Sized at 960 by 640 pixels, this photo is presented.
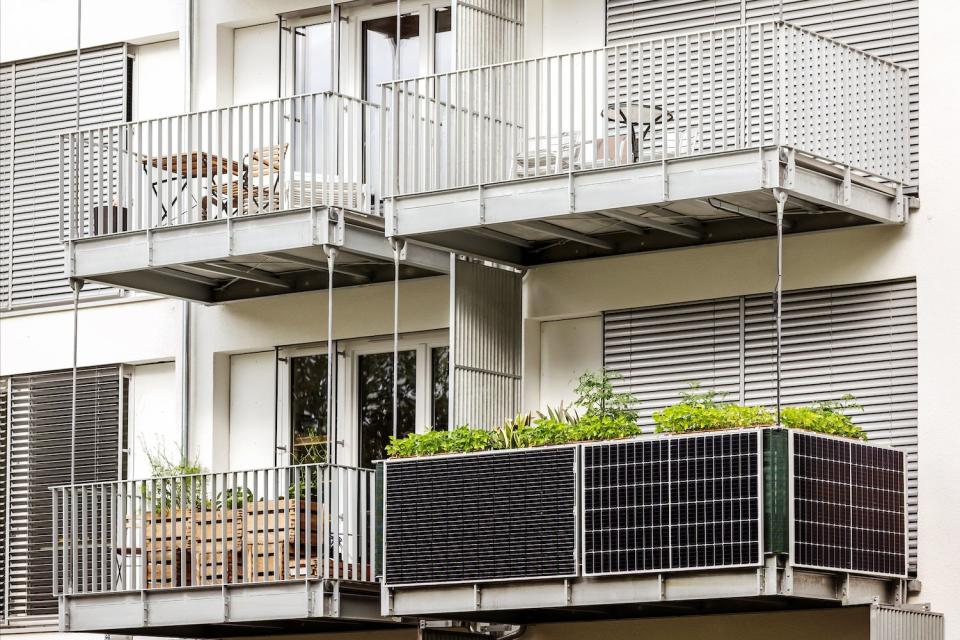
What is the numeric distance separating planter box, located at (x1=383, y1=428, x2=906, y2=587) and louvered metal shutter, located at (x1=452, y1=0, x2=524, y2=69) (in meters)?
4.64

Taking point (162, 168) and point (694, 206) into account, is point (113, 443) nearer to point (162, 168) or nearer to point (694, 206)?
point (162, 168)

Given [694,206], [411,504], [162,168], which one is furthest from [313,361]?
[694,206]

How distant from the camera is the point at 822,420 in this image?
18.5 meters

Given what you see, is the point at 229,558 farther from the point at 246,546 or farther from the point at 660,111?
the point at 660,111

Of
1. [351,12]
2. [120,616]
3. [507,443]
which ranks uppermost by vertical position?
[351,12]

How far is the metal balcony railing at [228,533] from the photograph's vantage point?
20.7 meters

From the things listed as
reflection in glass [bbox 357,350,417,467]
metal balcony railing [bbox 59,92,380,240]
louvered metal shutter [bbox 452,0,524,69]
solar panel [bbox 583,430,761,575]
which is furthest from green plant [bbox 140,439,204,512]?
louvered metal shutter [bbox 452,0,524,69]

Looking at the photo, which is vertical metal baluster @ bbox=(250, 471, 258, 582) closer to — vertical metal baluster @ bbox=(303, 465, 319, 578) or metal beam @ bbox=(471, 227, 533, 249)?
vertical metal baluster @ bbox=(303, 465, 319, 578)

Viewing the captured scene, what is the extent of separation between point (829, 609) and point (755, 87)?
16.7 ft

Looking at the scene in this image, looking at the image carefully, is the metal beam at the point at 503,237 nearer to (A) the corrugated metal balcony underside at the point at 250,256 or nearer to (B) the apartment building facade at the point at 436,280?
(B) the apartment building facade at the point at 436,280

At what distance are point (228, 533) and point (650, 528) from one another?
473 centimetres

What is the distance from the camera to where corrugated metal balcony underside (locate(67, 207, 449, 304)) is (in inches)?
844

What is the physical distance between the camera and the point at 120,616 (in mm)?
21641

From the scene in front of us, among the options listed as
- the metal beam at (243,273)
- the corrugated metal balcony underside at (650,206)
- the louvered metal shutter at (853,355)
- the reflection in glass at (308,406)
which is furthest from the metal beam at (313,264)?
the louvered metal shutter at (853,355)
